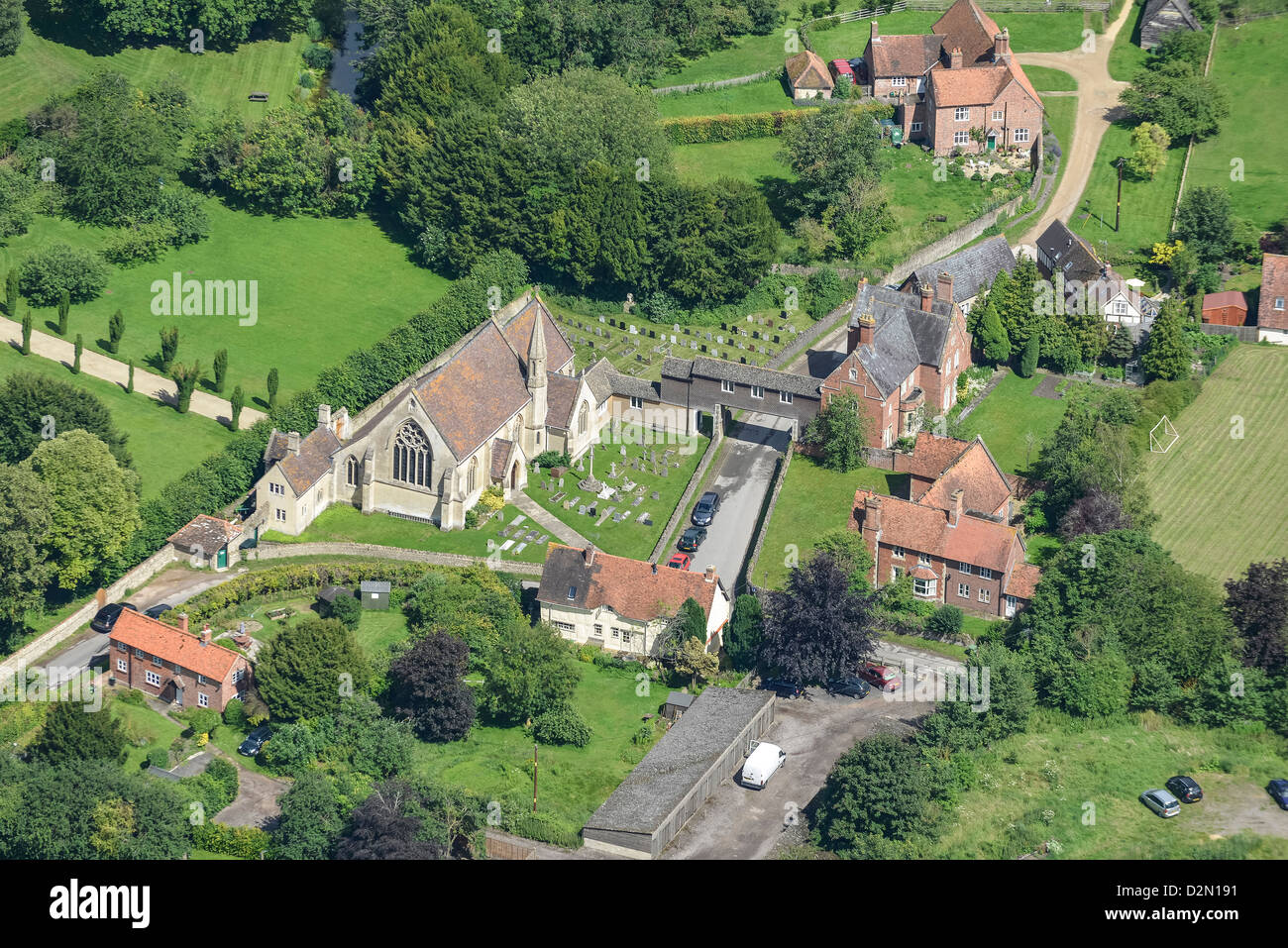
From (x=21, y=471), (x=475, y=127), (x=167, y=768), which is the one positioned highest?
(x=475, y=127)

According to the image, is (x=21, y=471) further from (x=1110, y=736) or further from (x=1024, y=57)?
(x=1024, y=57)

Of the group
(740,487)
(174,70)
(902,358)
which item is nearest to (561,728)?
(740,487)

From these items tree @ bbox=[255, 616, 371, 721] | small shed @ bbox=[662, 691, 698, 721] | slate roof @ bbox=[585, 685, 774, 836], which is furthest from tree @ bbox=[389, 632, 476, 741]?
small shed @ bbox=[662, 691, 698, 721]

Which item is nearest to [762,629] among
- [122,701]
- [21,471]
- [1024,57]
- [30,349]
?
[122,701]

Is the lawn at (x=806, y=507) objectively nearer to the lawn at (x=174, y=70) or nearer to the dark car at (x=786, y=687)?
the dark car at (x=786, y=687)

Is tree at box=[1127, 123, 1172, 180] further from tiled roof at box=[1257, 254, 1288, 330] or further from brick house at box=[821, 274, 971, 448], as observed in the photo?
brick house at box=[821, 274, 971, 448]

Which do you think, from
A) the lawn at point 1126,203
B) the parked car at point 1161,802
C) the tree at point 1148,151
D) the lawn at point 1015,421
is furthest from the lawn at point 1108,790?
the tree at point 1148,151

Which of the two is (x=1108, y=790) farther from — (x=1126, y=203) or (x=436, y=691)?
(x=1126, y=203)
